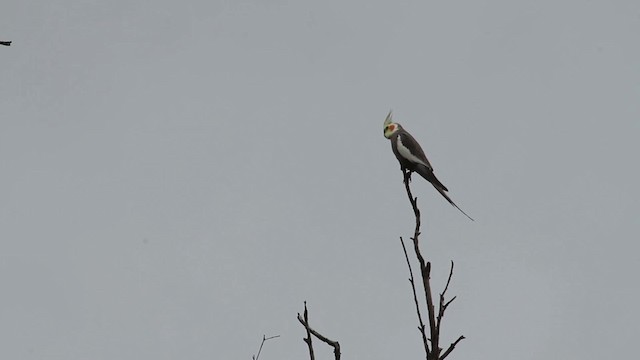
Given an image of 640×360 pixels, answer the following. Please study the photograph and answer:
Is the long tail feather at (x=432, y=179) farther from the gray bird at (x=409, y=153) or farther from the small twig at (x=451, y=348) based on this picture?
the small twig at (x=451, y=348)

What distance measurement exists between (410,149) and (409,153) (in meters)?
0.09

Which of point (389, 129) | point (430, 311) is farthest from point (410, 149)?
point (430, 311)

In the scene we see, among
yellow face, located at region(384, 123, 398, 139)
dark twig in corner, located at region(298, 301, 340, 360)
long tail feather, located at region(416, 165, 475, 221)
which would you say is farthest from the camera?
yellow face, located at region(384, 123, 398, 139)

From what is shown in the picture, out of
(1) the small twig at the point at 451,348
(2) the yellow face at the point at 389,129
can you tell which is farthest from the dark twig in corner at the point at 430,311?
(2) the yellow face at the point at 389,129

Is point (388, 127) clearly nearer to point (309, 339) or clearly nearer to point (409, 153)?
point (409, 153)

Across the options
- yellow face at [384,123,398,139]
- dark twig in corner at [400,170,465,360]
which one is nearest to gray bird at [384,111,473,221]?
yellow face at [384,123,398,139]

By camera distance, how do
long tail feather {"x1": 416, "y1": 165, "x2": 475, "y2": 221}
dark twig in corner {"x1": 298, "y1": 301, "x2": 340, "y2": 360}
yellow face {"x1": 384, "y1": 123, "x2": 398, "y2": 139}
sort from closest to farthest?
dark twig in corner {"x1": 298, "y1": 301, "x2": 340, "y2": 360}, long tail feather {"x1": 416, "y1": 165, "x2": 475, "y2": 221}, yellow face {"x1": 384, "y1": 123, "x2": 398, "y2": 139}

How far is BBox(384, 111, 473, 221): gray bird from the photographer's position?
7.47 m

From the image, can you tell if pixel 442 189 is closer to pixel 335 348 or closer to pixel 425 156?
pixel 425 156

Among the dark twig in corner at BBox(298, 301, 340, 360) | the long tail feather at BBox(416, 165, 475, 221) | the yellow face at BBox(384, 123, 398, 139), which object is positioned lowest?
the dark twig in corner at BBox(298, 301, 340, 360)

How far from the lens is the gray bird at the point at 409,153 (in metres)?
Answer: 7.47

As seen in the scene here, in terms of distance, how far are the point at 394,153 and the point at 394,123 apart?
939 millimetres

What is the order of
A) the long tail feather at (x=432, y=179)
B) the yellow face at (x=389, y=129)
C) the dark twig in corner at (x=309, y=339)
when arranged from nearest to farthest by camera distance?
A: the dark twig in corner at (x=309, y=339), the long tail feather at (x=432, y=179), the yellow face at (x=389, y=129)

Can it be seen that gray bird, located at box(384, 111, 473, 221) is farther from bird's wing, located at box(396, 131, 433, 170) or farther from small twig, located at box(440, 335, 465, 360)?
small twig, located at box(440, 335, 465, 360)
